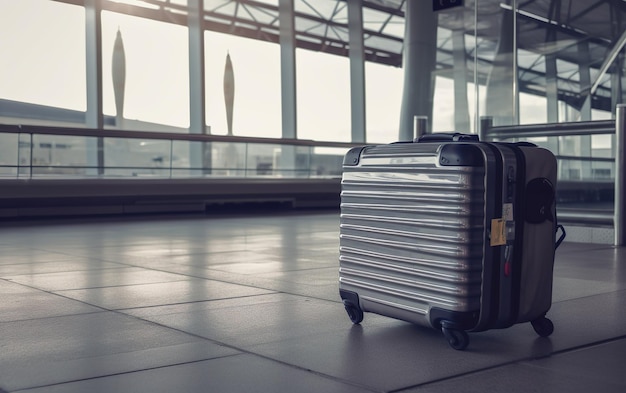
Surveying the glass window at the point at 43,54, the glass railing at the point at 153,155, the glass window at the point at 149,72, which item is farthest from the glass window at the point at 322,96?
the glass window at the point at 43,54

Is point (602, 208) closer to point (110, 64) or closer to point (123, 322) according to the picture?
point (123, 322)

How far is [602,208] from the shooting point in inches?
295

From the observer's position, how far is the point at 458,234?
105 inches

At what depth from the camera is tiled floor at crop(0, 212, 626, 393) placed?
7.27ft

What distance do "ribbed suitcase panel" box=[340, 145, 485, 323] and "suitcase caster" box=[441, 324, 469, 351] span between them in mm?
78

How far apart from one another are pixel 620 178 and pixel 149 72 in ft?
40.7

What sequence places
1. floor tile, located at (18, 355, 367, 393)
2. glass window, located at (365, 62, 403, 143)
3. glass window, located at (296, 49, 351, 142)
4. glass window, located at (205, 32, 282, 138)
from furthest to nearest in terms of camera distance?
1. glass window, located at (365, 62, 403, 143)
2. glass window, located at (296, 49, 351, 142)
3. glass window, located at (205, 32, 282, 138)
4. floor tile, located at (18, 355, 367, 393)

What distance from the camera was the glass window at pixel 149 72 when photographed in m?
16.4

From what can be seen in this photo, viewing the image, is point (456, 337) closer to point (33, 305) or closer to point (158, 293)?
point (158, 293)

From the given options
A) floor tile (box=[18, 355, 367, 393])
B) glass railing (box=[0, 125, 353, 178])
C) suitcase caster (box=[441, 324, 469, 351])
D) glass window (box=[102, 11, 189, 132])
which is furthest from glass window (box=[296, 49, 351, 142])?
floor tile (box=[18, 355, 367, 393])

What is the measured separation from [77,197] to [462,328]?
10.2 meters

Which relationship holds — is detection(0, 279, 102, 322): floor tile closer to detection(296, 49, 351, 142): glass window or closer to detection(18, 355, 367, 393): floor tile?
detection(18, 355, 367, 393): floor tile

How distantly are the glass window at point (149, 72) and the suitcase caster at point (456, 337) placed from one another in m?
14.3

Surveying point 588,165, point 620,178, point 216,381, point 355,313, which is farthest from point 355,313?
point 588,165
